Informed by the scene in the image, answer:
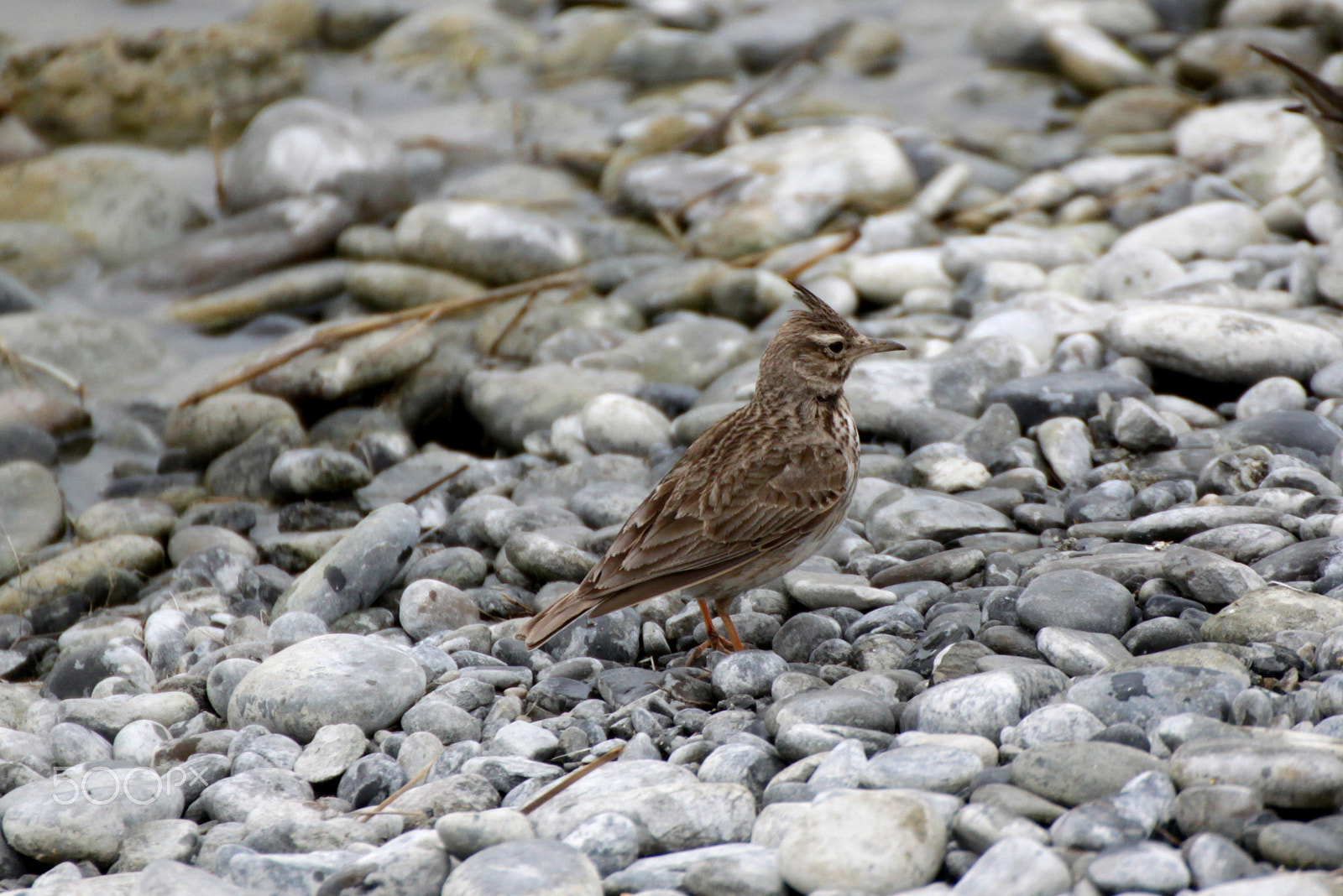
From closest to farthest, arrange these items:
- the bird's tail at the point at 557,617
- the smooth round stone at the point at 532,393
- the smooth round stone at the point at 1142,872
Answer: the smooth round stone at the point at 1142,872
the bird's tail at the point at 557,617
the smooth round stone at the point at 532,393

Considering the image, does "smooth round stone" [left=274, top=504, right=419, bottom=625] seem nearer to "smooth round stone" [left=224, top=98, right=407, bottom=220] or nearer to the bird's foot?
the bird's foot

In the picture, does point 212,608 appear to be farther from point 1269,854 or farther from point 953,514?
point 1269,854

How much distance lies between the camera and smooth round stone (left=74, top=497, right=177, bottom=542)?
6.41 meters

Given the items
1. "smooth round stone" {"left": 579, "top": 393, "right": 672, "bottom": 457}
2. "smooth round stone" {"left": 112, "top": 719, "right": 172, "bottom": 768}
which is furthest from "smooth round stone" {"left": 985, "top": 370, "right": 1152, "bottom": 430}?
"smooth round stone" {"left": 112, "top": 719, "right": 172, "bottom": 768}

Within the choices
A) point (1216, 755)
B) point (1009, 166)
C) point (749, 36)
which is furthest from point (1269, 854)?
point (749, 36)

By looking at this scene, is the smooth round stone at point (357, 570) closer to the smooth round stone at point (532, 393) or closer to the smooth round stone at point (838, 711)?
the smooth round stone at point (532, 393)

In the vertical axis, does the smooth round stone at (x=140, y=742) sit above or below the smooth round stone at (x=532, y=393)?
above

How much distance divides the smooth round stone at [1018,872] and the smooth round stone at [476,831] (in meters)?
1.14

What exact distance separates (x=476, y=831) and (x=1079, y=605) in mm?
2083

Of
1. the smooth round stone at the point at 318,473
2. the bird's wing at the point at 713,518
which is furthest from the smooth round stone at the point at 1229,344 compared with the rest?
the smooth round stone at the point at 318,473

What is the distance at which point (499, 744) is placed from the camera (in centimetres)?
399

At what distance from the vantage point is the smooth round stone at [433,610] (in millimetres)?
4992

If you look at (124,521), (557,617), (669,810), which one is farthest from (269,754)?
(124,521)

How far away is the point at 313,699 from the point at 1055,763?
2.36 m
